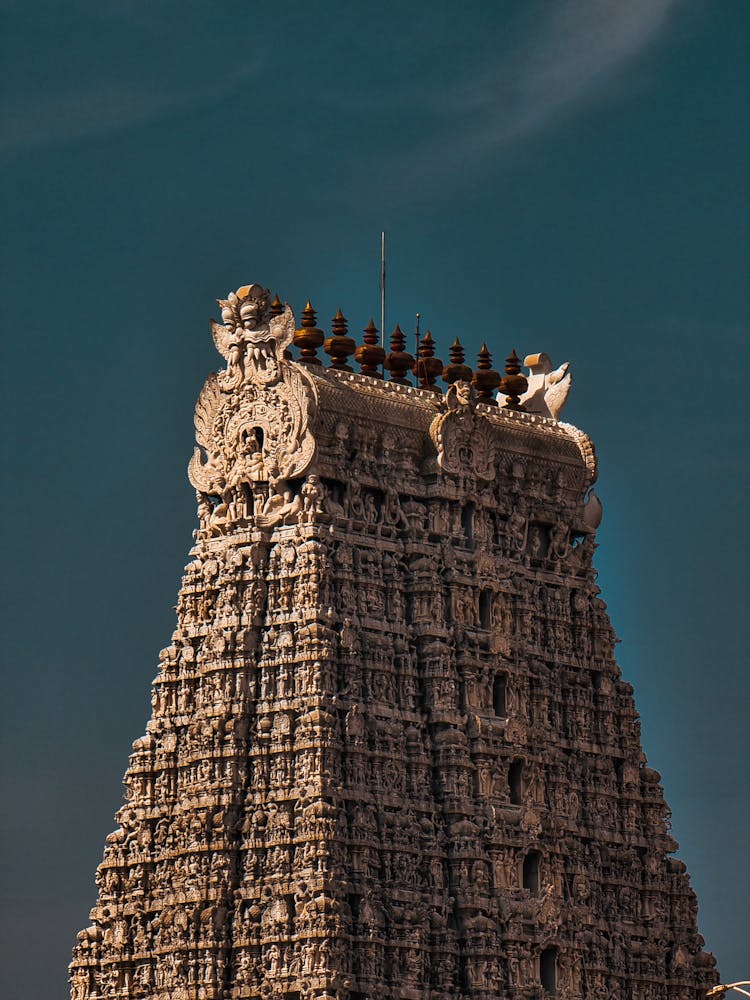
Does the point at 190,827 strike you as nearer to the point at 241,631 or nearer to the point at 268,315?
the point at 241,631

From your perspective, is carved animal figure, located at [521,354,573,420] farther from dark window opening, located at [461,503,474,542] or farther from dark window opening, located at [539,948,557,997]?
dark window opening, located at [539,948,557,997]

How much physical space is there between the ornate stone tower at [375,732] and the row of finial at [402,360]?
85 millimetres

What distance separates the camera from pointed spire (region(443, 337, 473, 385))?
102 meters

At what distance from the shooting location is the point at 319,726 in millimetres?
93562

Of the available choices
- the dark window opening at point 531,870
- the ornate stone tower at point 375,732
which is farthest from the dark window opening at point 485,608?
the dark window opening at point 531,870

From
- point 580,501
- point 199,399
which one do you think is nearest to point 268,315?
Answer: point 199,399

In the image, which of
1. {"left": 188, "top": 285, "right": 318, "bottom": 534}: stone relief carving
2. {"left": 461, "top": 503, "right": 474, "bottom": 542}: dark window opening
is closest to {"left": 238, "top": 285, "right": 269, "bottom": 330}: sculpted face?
{"left": 188, "top": 285, "right": 318, "bottom": 534}: stone relief carving

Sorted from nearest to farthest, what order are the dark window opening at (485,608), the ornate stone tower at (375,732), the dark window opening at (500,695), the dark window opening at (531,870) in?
the ornate stone tower at (375,732), the dark window opening at (531,870), the dark window opening at (500,695), the dark window opening at (485,608)

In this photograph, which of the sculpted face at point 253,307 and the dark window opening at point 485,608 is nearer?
the sculpted face at point 253,307

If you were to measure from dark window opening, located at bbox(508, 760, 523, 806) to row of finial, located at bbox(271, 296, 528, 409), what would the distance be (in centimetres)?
957

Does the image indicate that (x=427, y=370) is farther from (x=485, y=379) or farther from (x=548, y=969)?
(x=548, y=969)

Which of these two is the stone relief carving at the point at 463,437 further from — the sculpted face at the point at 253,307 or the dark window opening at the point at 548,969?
the dark window opening at the point at 548,969

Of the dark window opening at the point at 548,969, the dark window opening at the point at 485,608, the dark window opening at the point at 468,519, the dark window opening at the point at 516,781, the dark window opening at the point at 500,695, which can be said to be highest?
the dark window opening at the point at 468,519

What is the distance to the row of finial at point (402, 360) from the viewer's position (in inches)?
3885
